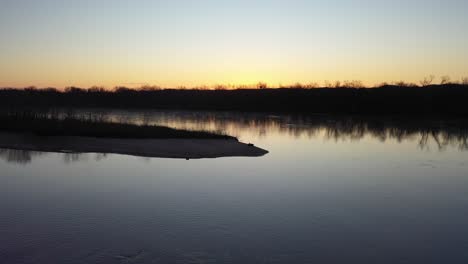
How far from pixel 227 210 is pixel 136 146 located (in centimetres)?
1040

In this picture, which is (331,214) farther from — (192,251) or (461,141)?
(461,141)

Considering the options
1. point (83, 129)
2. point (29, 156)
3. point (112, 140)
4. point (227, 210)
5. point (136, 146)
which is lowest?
point (227, 210)

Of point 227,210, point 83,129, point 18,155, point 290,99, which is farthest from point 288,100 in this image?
point 227,210

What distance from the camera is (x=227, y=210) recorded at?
881 centimetres

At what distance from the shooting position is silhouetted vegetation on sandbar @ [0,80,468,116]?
55938mm

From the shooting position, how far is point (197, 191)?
10633 millimetres

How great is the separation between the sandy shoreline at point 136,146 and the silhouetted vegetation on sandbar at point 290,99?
27741 mm

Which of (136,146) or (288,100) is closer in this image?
(136,146)

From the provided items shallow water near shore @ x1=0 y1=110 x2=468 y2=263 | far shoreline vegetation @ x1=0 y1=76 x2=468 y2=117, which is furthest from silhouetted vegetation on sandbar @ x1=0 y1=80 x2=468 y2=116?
shallow water near shore @ x1=0 y1=110 x2=468 y2=263

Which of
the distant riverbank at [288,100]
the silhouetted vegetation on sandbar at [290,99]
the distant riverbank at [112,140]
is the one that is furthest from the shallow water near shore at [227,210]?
the silhouetted vegetation on sandbar at [290,99]

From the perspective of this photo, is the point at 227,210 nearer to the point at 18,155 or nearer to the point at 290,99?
the point at 18,155

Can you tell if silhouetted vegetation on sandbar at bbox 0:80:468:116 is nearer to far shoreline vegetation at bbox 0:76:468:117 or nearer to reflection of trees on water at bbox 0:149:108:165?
far shoreline vegetation at bbox 0:76:468:117

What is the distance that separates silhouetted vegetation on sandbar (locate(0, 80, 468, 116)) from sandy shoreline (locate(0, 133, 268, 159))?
27741 mm

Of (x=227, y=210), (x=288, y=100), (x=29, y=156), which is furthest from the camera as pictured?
(x=288, y=100)
